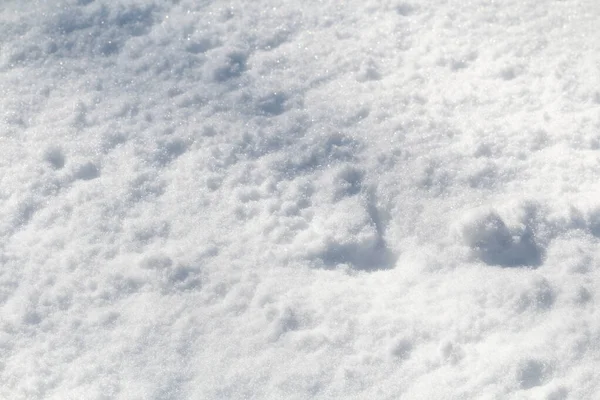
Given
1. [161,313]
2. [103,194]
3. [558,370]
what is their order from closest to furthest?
[558,370] < [161,313] < [103,194]

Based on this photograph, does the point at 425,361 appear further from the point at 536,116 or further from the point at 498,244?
the point at 536,116

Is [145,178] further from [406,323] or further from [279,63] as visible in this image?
[406,323]

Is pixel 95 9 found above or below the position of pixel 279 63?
above

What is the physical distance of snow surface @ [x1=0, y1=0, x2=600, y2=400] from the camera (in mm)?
1243

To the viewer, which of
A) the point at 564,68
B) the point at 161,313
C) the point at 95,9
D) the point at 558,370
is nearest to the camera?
the point at 558,370

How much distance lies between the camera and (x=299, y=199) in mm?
1467

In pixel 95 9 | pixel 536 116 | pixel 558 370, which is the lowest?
pixel 558 370

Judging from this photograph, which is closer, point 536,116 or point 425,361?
point 425,361

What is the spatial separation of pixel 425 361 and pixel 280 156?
0.61 meters

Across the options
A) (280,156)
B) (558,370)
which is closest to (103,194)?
(280,156)

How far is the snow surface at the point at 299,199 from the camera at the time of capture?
124 centimetres

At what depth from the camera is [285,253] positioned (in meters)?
1.39

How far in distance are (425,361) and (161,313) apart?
551 millimetres

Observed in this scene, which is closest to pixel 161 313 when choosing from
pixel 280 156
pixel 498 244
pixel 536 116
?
pixel 280 156
